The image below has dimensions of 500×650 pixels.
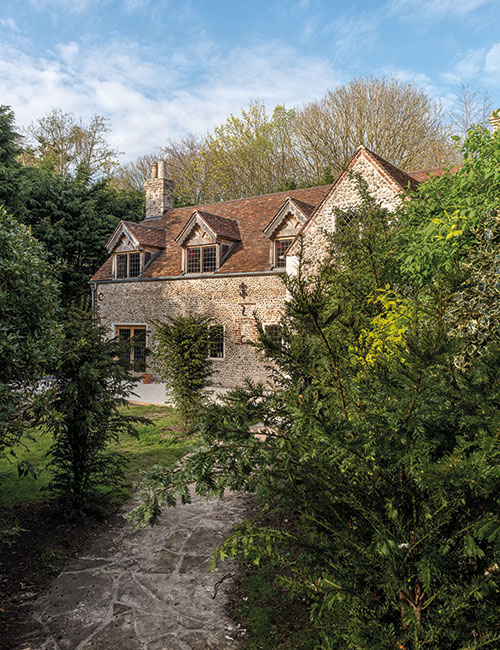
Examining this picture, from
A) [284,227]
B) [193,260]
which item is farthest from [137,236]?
[284,227]

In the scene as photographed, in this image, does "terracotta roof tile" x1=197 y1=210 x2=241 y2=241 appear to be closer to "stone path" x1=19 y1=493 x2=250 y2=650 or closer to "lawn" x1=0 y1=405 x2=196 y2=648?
"lawn" x1=0 y1=405 x2=196 y2=648

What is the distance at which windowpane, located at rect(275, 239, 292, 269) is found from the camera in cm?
1856

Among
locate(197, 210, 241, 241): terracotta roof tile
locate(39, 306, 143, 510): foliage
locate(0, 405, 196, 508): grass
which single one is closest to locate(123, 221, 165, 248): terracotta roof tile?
locate(197, 210, 241, 241): terracotta roof tile

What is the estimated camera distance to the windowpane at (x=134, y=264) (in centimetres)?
2241

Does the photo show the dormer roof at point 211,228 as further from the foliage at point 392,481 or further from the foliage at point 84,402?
the foliage at point 392,481

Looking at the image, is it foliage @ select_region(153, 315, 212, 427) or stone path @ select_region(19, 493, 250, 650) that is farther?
foliage @ select_region(153, 315, 212, 427)

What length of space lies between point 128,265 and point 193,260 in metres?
3.91

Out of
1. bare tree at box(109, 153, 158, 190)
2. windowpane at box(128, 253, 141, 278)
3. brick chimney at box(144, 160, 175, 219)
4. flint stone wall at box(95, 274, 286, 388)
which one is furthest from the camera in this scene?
bare tree at box(109, 153, 158, 190)

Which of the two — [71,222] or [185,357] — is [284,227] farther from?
[71,222]

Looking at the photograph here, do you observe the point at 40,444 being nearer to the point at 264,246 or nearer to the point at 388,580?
the point at 388,580

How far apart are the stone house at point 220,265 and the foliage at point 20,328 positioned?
1079 centimetres

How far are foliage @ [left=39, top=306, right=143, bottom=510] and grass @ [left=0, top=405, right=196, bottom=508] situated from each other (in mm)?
375

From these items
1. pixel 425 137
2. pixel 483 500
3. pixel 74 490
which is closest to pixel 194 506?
pixel 74 490

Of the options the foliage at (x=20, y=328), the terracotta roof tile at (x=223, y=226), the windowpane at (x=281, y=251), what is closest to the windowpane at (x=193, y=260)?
the terracotta roof tile at (x=223, y=226)
